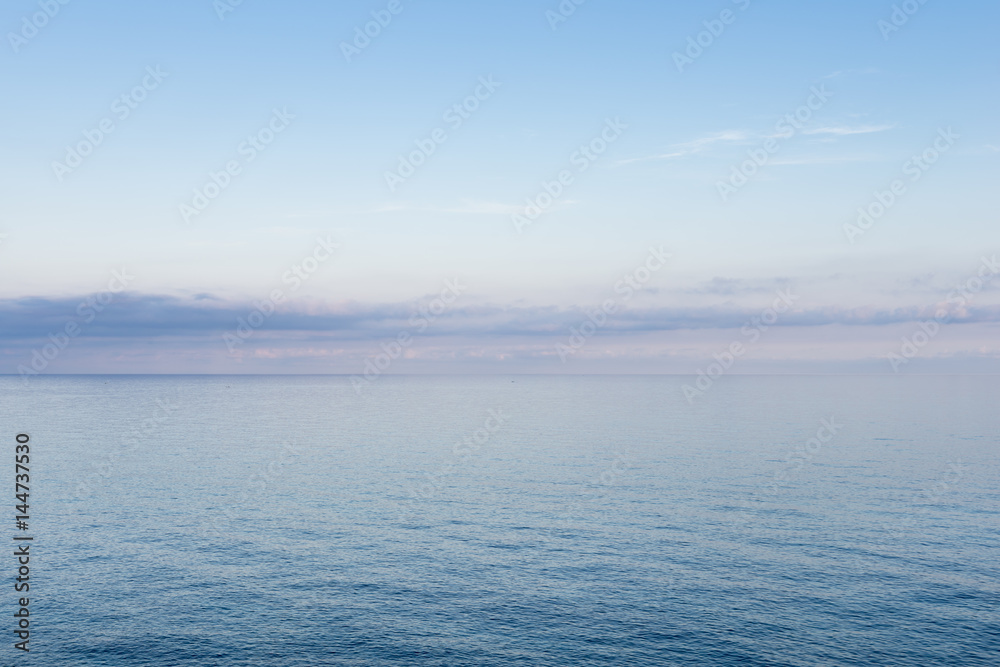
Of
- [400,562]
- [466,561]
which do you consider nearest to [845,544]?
[466,561]

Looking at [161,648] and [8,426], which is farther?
[8,426]

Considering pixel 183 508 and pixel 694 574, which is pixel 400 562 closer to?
pixel 694 574

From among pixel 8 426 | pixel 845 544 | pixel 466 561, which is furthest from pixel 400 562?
pixel 8 426

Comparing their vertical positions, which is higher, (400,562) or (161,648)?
(400,562)

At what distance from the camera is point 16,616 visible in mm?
52812

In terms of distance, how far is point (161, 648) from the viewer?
48594 mm

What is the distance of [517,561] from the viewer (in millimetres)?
66875

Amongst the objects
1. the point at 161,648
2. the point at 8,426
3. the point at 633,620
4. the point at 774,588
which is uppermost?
the point at 8,426

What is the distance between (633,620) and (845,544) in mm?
31436

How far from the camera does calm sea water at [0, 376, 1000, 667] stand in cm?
4941

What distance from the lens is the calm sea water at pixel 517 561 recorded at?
49.4 meters

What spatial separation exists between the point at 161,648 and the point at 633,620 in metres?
36.4

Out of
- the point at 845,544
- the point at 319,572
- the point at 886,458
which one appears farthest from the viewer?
the point at 886,458

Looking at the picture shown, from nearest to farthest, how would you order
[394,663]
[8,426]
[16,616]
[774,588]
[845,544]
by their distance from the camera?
1. [394,663]
2. [16,616]
3. [774,588]
4. [845,544]
5. [8,426]
